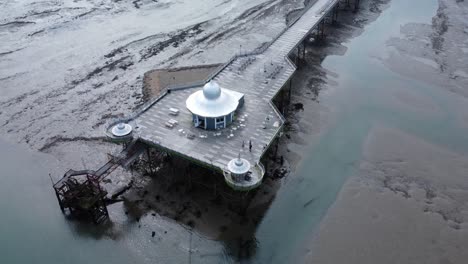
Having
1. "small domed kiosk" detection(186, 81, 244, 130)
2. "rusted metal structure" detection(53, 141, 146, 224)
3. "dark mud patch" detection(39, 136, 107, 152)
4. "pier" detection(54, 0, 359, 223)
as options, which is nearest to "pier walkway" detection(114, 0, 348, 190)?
"pier" detection(54, 0, 359, 223)

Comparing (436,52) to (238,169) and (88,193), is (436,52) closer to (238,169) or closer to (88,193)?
(238,169)

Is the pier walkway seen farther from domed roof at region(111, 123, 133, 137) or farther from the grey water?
the grey water

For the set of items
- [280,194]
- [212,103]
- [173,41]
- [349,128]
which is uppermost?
[212,103]

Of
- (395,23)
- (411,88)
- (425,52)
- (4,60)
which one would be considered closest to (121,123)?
(4,60)

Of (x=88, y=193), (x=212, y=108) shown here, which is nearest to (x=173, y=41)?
(x=212, y=108)

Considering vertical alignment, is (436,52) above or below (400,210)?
above

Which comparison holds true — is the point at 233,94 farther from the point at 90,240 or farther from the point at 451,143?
the point at 451,143
